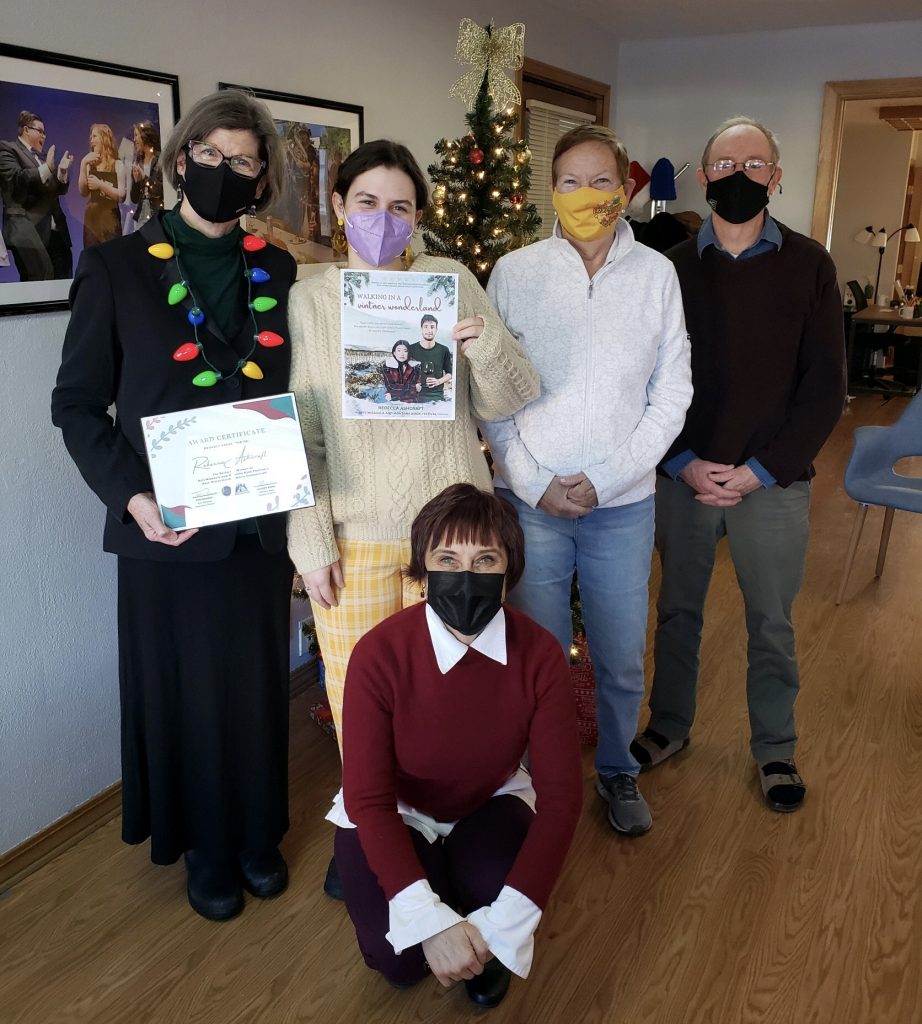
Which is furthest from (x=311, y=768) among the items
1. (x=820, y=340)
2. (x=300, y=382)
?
(x=820, y=340)

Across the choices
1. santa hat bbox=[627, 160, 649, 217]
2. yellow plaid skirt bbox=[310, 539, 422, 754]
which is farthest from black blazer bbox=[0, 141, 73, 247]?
santa hat bbox=[627, 160, 649, 217]

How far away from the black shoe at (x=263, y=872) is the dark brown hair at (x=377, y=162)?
4.63 feet

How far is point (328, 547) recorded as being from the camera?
1.73 meters

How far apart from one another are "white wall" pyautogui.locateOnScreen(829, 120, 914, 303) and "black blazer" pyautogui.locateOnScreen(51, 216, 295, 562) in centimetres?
997

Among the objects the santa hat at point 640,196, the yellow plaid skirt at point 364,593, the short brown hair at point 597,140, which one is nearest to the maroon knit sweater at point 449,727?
the yellow plaid skirt at point 364,593

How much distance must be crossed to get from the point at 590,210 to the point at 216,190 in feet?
2.45

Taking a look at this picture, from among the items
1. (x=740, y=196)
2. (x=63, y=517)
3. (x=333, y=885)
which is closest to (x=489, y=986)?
(x=333, y=885)

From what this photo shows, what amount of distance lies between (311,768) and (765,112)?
4.72 metres

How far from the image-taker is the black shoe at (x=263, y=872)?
2047mm

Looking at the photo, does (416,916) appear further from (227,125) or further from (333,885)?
(227,125)

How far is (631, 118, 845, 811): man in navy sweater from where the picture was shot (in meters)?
2.16

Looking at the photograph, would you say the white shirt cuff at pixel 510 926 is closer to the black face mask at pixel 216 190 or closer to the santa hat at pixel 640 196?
the black face mask at pixel 216 190

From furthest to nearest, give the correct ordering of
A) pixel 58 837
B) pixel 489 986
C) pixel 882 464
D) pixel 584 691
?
pixel 882 464, pixel 584 691, pixel 58 837, pixel 489 986

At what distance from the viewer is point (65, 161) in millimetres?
1996
